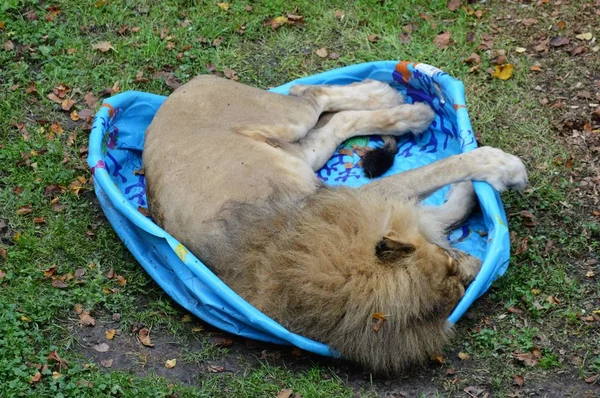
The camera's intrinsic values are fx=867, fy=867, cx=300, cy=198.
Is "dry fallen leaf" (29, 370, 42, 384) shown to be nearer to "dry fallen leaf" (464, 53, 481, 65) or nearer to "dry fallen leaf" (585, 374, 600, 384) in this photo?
"dry fallen leaf" (585, 374, 600, 384)

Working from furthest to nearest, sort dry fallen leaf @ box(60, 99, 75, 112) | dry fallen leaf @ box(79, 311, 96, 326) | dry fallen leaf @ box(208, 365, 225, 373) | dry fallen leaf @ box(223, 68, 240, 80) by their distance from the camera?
dry fallen leaf @ box(223, 68, 240, 80)
dry fallen leaf @ box(60, 99, 75, 112)
dry fallen leaf @ box(79, 311, 96, 326)
dry fallen leaf @ box(208, 365, 225, 373)

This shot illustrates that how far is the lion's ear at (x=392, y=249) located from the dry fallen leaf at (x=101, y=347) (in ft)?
4.93

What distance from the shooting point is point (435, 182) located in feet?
16.1

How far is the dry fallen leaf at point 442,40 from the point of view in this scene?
664 cm

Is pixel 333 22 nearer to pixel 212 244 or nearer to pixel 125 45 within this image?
pixel 125 45

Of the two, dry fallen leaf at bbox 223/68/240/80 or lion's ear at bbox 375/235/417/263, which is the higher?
lion's ear at bbox 375/235/417/263

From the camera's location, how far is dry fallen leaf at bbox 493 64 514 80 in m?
6.29

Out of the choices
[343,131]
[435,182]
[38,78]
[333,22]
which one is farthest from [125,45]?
[435,182]

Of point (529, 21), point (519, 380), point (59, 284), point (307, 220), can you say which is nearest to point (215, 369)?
point (307, 220)

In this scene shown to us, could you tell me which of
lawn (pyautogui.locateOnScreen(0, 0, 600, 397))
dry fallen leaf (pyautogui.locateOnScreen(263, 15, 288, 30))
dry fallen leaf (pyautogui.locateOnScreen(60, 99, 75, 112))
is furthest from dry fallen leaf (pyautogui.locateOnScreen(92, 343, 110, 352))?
dry fallen leaf (pyautogui.locateOnScreen(263, 15, 288, 30))

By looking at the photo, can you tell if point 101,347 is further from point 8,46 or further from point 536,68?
point 536,68

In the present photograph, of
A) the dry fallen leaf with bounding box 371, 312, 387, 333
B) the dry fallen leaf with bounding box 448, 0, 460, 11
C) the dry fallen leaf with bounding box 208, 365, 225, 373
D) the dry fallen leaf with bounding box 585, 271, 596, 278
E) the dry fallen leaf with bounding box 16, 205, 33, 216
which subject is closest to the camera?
the dry fallen leaf with bounding box 371, 312, 387, 333

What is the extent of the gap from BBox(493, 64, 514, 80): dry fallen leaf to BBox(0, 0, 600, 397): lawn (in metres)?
0.03

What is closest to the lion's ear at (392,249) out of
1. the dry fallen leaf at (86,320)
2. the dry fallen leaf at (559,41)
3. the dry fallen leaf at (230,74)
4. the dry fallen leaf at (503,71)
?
the dry fallen leaf at (86,320)
